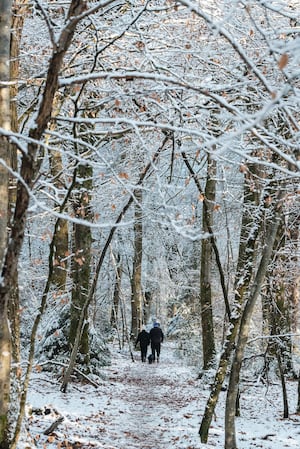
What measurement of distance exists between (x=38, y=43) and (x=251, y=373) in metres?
11.1

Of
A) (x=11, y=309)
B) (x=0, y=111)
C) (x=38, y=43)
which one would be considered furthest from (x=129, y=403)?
(x=0, y=111)

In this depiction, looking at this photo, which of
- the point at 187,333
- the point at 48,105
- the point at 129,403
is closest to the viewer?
the point at 48,105

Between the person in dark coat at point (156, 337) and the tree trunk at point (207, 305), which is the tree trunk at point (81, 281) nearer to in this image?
the tree trunk at point (207, 305)

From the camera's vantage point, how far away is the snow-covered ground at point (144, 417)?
6793 millimetres

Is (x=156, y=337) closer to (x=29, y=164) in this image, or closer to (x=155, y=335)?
(x=155, y=335)

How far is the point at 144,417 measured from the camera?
28.5 ft

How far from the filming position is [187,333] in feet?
59.2

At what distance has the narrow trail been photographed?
7.35 meters

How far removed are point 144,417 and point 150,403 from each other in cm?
138

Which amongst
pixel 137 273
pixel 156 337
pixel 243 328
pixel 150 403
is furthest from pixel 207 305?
pixel 137 273

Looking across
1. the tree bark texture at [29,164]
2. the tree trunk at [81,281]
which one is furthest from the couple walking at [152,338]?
the tree bark texture at [29,164]

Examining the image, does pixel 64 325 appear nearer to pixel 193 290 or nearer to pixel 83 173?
pixel 83 173

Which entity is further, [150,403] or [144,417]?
[150,403]

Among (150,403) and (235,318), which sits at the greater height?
(235,318)
